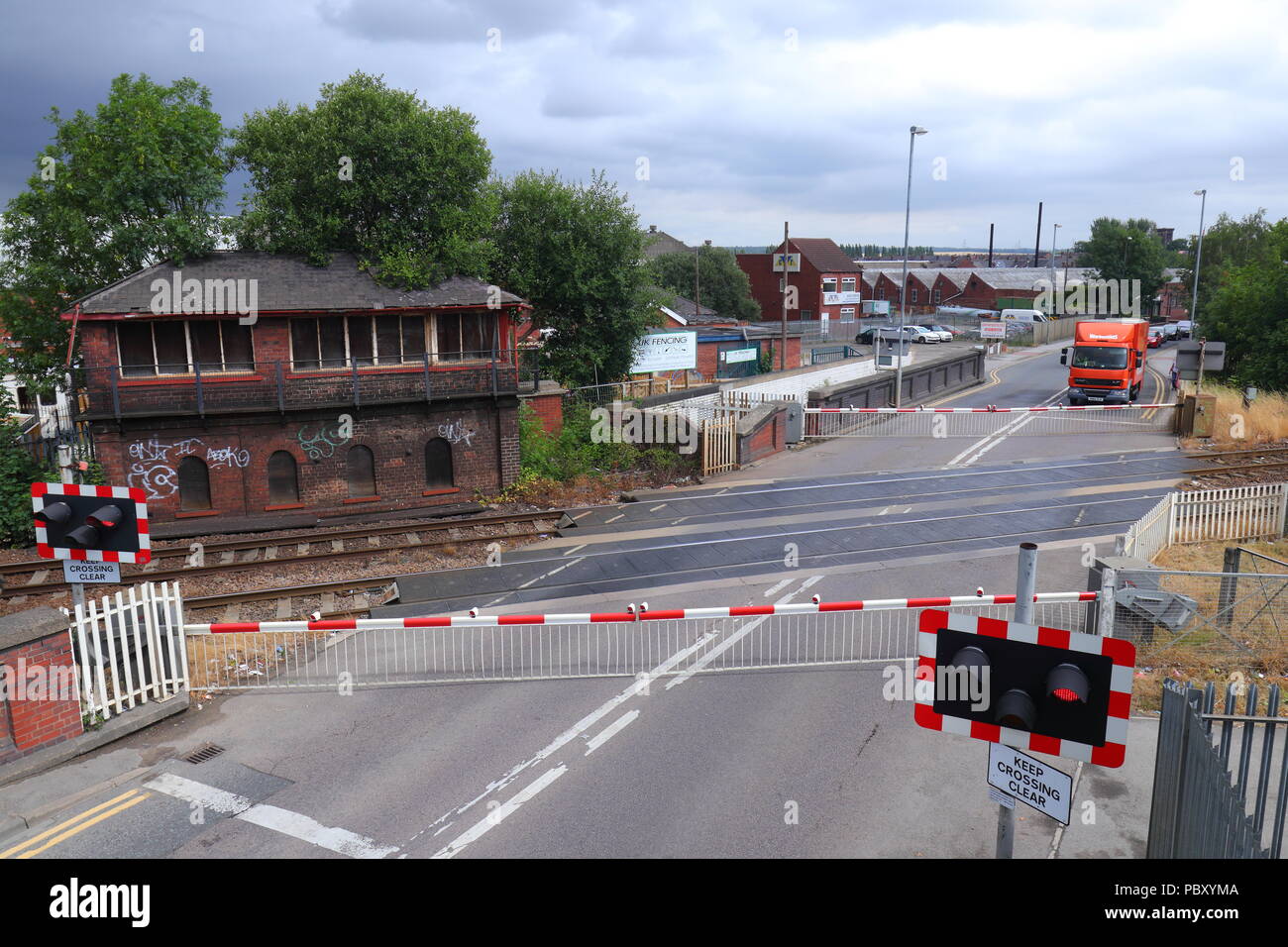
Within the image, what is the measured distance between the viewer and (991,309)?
10138 cm

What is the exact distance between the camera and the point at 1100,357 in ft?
124

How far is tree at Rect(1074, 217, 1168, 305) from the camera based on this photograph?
9181cm

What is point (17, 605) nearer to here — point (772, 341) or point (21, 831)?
point (21, 831)

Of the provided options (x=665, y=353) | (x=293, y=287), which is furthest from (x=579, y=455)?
(x=665, y=353)

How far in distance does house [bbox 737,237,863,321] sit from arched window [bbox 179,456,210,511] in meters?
63.3

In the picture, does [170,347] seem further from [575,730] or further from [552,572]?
[575,730]

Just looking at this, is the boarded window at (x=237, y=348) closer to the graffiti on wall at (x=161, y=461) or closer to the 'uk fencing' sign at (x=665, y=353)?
the graffiti on wall at (x=161, y=461)

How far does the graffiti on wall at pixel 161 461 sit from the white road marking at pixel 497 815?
581 inches

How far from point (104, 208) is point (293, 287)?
498cm

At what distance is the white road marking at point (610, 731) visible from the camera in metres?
9.84

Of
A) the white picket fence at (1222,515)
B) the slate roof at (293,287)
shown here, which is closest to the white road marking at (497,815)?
the white picket fence at (1222,515)

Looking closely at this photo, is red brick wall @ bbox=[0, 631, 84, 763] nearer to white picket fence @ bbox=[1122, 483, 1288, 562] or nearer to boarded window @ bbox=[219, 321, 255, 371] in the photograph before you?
boarded window @ bbox=[219, 321, 255, 371]

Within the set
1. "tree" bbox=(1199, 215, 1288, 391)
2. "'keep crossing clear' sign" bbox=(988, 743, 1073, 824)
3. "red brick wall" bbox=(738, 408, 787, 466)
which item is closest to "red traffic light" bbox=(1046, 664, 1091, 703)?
"'keep crossing clear' sign" bbox=(988, 743, 1073, 824)
